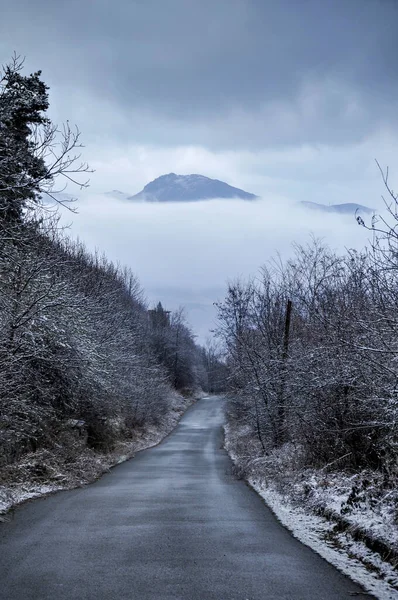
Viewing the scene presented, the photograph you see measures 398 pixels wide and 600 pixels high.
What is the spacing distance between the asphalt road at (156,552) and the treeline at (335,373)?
2429 millimetres

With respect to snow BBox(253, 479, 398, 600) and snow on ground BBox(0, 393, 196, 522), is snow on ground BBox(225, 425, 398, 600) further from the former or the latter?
snow on ground BBox(0, 393, 196, 522)

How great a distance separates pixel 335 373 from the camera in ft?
45.7

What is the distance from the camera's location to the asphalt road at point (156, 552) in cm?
623

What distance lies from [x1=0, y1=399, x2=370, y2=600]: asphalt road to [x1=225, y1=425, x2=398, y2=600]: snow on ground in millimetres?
236

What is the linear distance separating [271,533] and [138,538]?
7.30ft

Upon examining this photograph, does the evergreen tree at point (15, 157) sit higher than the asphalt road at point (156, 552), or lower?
higher

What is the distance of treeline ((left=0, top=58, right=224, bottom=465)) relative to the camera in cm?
1116

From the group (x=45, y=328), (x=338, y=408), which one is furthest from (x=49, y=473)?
(x=338, y=408)

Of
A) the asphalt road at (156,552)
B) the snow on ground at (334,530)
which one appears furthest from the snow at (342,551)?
the asphalt road at (156,552)

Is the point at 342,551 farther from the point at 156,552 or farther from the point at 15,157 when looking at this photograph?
the point at 15,157

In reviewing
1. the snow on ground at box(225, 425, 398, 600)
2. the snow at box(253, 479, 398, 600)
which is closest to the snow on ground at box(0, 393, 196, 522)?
the snow at box(253, 479, 398, 600)

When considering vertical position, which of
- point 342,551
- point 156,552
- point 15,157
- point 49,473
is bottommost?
point 49,473

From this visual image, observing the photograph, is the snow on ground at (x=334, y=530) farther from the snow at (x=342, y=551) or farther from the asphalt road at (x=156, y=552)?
the asphalt road at (x=156, y=552)

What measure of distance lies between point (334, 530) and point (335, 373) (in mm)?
5041
